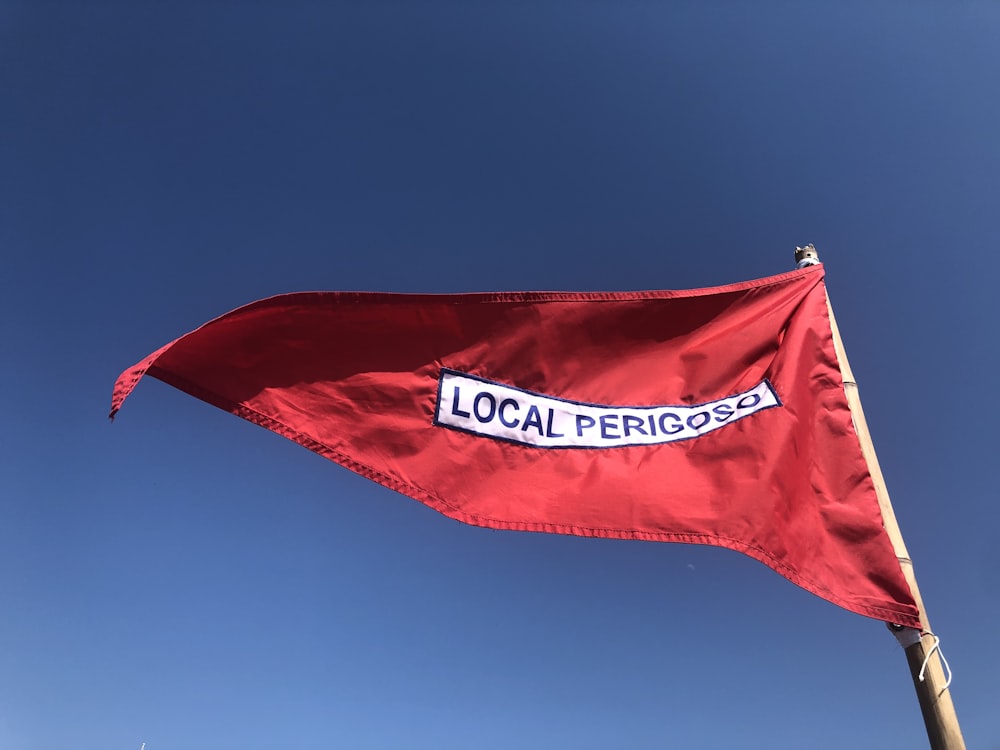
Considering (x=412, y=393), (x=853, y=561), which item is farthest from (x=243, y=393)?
(x=853, y=561)

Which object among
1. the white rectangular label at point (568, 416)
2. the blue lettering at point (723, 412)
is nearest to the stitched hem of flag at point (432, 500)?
the white rectangular label at point (568, 416)

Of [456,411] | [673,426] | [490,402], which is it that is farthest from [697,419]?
[456,411]

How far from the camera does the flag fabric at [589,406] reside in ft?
17.5

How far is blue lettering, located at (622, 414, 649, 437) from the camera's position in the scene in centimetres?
612

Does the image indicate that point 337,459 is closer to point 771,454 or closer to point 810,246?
point 771,454

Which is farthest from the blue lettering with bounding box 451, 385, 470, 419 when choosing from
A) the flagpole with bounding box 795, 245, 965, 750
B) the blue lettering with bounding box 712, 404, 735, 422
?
the flagpole with bounding box 795, 245, 965, 750

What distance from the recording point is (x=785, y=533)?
540cm

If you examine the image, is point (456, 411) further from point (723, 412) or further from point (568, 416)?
point (723, 412)

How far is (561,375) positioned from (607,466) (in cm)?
91

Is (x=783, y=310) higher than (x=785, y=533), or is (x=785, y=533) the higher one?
(x=783, y=310)

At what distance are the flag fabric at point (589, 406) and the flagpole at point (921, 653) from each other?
0.10 meters

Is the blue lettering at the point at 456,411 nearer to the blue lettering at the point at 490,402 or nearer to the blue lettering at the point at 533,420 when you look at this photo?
the blue lettering at the point at 490,402

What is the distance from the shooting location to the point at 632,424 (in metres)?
6.17

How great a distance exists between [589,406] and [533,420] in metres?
0.55
